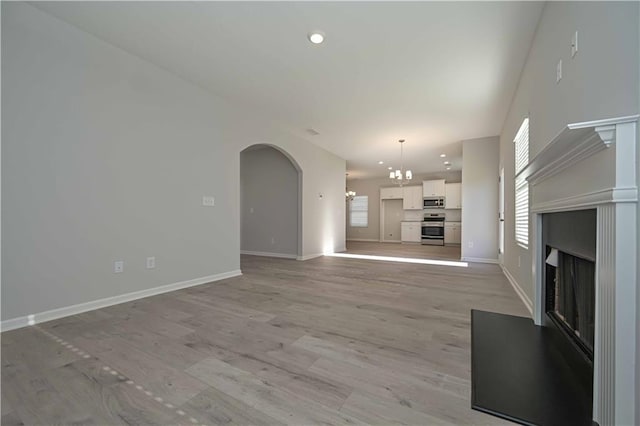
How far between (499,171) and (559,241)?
4211mm

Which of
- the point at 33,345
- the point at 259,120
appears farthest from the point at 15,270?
the point at 259,120

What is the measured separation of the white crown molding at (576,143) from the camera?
1059 millimetres

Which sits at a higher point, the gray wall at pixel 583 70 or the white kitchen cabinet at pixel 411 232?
the gray wall at pixel 583 70

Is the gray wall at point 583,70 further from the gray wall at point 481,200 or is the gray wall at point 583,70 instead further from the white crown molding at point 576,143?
the gray wall at point 481,200

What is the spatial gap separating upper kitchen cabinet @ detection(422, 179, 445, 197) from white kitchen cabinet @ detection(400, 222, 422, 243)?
122 centimetres

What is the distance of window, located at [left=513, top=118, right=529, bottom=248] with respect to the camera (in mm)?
2954

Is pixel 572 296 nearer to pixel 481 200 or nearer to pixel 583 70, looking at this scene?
pixel 583 70

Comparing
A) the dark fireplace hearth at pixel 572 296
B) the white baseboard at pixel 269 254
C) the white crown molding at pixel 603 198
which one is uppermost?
the white crown molding at pixel 603 198

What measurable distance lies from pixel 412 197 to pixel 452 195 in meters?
1.38

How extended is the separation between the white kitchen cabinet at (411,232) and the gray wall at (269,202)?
18.8 feet

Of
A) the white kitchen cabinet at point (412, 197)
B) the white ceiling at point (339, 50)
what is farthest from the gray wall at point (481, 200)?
the white kitchen cabinet at point (412, 197)

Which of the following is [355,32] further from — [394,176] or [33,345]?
[394,176]

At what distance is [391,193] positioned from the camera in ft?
35.2

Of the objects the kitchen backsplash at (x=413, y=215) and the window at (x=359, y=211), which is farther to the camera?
the window at (x=359, y=211)
